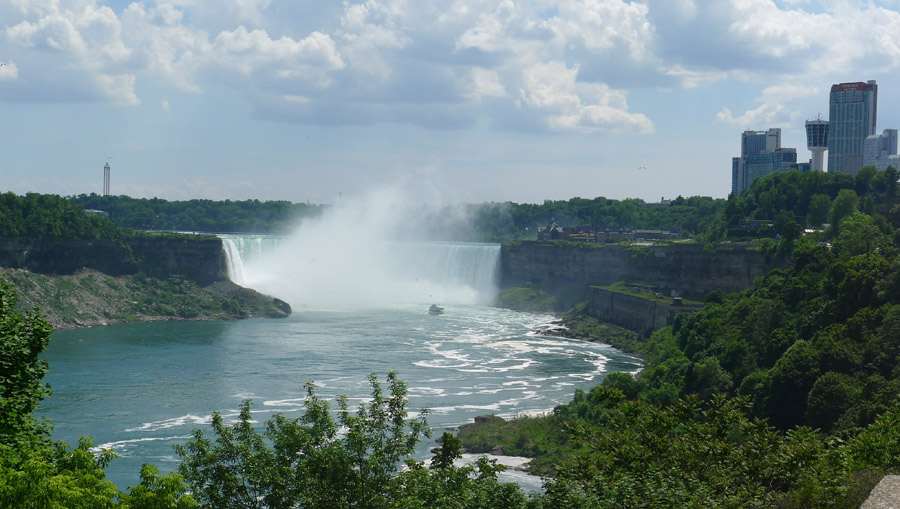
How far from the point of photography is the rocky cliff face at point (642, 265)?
202 feet

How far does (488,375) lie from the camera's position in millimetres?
44562

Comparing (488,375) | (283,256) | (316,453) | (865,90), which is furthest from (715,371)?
(865,90)

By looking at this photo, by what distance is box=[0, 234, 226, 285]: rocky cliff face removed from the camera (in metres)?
69.5

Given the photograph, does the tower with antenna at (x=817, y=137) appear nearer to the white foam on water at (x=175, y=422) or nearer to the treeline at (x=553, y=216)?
the treeline at (x=553, y=216)

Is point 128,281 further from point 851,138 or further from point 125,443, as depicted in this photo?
point 851,138

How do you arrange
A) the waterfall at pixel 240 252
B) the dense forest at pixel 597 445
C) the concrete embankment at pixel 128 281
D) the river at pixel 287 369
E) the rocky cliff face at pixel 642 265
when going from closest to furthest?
1. the dense forest at pixel 597 445
2. the river at pixel 287 369
3. the rocky cliff face at pixel 642 265
4. the concrete embankment at pixel 128 281
5. the waterfall at pixel 240 252

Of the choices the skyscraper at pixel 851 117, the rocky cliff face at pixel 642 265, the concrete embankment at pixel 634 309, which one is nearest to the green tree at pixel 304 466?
the concrete embankment at pixel 634 309

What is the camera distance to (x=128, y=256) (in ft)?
247

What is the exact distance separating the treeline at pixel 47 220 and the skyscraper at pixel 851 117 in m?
119

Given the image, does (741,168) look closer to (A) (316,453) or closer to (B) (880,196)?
(B) (880,196)

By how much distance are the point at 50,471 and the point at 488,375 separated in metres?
34.1

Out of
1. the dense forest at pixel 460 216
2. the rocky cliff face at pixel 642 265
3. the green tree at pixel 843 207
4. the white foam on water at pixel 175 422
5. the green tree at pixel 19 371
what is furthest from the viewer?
the dense forest at pixel 460 216

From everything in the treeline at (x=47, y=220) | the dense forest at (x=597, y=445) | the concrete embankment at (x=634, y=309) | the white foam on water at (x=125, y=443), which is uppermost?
A: the treeline at (x=47, y=220)

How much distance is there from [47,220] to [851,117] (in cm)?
12810
